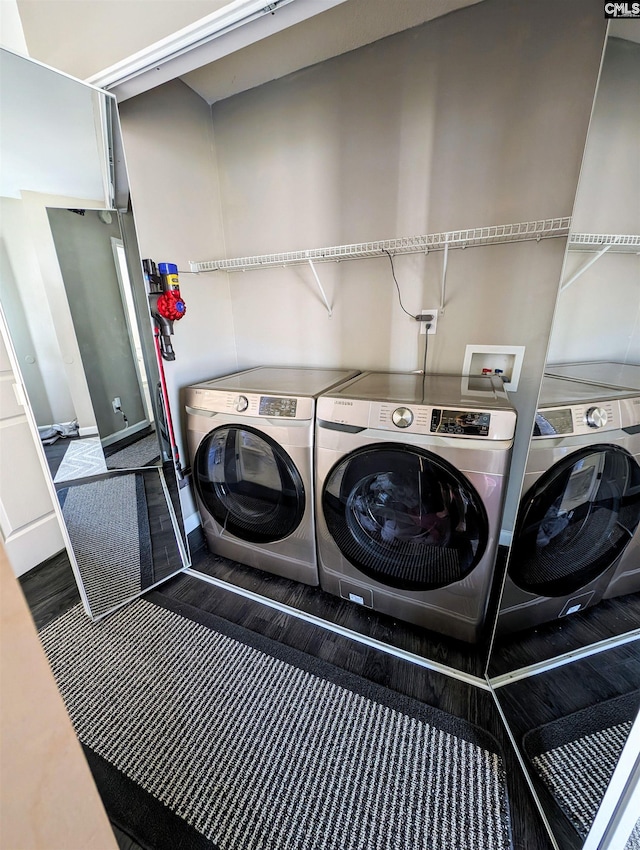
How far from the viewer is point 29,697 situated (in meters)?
0.40

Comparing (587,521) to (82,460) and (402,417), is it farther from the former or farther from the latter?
(82,460)

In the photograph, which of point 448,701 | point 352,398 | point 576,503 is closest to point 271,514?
point 352,398

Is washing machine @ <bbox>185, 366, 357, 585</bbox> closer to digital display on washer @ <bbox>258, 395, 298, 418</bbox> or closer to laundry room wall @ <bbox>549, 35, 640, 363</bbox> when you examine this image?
digital display on washer @ <bbox>258, 395, 298, 418</bbox>

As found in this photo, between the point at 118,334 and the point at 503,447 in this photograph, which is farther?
the point at 118,334

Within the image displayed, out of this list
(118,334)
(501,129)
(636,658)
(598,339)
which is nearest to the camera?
(636,658)

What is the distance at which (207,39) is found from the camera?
98 cm

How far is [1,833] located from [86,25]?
6.45ft

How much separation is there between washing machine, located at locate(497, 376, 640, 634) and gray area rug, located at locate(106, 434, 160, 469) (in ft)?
5.36

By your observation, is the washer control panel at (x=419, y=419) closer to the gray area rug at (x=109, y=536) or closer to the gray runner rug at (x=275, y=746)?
the gray runner rug at (x=275, y=746)

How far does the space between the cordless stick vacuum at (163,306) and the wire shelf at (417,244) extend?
0.95ft

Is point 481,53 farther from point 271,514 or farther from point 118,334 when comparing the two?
point 271,514

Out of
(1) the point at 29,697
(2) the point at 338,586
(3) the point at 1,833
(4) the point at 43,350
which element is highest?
(4) the point at 43,350

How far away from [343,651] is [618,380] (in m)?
1.38

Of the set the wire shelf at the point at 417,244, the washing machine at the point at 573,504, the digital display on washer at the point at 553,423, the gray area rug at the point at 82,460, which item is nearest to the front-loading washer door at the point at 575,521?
the washing machine at the point at 573,504
